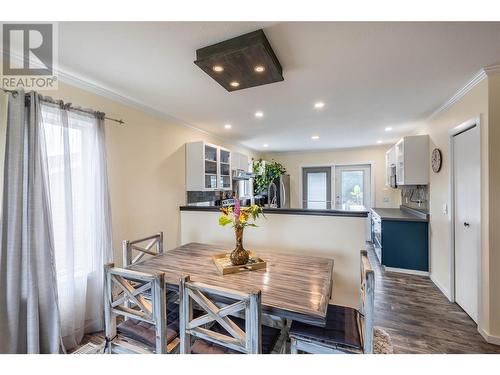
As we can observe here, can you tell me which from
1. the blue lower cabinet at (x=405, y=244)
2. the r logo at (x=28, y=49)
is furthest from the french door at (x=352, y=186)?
the r logo at (x=28, y=49)

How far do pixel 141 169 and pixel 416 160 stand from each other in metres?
4.05

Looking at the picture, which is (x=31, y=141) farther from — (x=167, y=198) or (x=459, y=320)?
(x=459, y=320)

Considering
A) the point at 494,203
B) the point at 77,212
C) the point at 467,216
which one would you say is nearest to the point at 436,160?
the point at 467,216

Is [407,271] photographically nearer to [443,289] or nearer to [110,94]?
[443,289]

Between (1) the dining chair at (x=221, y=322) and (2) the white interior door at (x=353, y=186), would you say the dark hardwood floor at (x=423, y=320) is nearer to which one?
(1) the dining chair at (x=221, y=322)

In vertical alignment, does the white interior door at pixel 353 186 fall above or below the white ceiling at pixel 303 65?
below

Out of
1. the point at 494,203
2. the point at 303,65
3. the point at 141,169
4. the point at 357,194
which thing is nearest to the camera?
the point at 303,65

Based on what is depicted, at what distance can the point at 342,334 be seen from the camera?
1.35 m

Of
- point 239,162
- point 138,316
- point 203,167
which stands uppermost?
point 239,162

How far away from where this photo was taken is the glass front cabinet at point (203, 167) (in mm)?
3541

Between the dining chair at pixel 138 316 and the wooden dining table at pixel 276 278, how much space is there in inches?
8.3

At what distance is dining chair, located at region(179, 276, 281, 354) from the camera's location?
1093mm

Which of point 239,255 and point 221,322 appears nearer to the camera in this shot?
point 221,322
